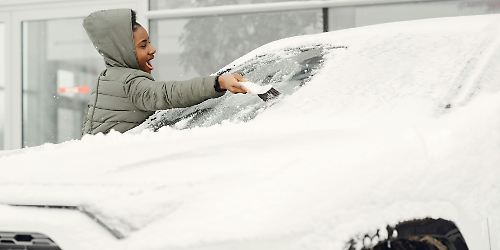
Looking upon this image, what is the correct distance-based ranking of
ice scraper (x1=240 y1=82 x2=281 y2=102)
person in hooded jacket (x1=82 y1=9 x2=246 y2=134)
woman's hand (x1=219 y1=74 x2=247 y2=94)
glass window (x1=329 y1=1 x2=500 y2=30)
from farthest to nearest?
1. glass window (x1=329 y1=1 x2=500 y2=30)
2. person in hooded jacket (x1=82 y1=9 x2=246 y2=134)
3. woman's hand (x1=219 y1=74 x2=247 y2=94)
4. ice scraper (x1=240 y1=82 x2=281 y2=102)

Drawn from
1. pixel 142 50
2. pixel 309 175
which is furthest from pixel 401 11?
pixel 309 175

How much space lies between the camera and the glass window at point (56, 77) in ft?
30.3

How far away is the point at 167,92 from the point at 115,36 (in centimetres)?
80

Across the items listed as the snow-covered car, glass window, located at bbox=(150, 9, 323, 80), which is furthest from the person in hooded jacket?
glass window, located at bbox=(150, 9, 323, 80)

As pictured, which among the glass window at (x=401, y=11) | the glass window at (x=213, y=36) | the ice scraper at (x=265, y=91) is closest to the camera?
the ice scraper at (x=265, y=91)

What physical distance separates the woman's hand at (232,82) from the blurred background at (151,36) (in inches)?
197

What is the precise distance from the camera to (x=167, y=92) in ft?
12.6

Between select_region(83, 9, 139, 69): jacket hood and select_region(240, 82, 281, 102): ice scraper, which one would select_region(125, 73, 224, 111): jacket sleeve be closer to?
select_region(83, 9, 139, 69): jacket hood

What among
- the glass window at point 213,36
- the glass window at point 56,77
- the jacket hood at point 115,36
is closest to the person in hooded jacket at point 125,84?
the jacket hood at point 115,36

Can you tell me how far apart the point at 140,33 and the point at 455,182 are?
8.07ft

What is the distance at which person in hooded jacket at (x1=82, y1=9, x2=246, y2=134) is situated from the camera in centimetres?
387

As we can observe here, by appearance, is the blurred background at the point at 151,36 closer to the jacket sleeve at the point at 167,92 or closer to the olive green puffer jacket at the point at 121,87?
the olive green puffer jacket at the point at 121,87

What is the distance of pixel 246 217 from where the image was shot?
2234 millimetres

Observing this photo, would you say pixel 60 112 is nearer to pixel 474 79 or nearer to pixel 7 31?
pixel 7 31
